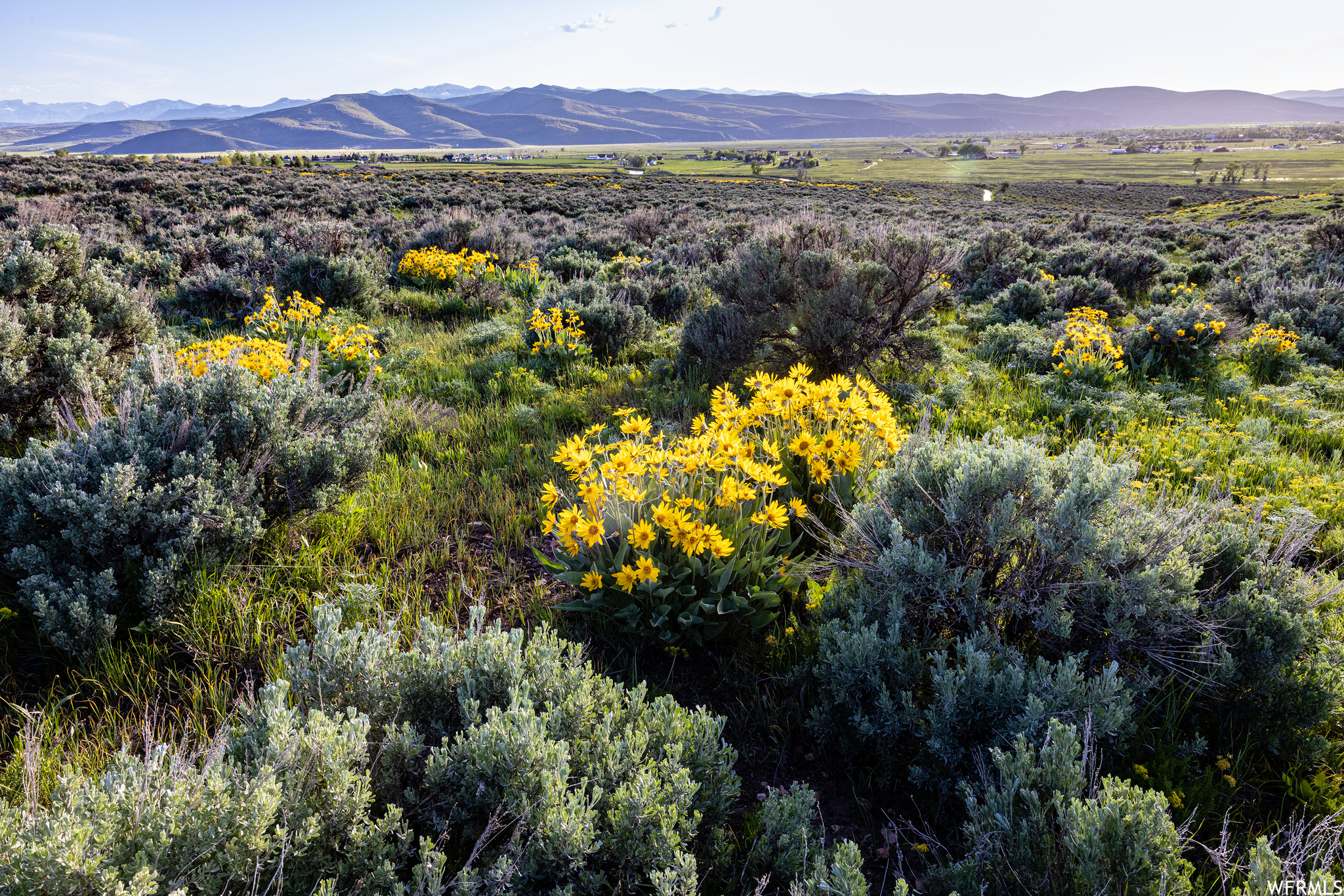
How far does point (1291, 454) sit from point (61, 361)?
341 inches

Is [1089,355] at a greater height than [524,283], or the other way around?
[524,283]

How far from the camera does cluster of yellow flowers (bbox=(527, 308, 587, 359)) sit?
6461mm

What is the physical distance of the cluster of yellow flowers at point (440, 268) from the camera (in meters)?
9.84

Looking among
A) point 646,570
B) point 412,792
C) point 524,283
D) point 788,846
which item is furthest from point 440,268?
point 788,846

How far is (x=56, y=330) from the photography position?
4.64 metres

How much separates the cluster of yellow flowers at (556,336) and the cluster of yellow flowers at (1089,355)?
495cm

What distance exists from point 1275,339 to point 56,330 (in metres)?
11.3

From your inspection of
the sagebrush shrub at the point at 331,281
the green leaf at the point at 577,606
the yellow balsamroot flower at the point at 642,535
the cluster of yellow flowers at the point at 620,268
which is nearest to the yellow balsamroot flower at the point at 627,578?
the yellow balsamroot flower at the point at 642,535

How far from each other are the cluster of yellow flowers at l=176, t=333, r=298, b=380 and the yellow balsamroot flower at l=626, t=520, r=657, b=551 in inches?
104

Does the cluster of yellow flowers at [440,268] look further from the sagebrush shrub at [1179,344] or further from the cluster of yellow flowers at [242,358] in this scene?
the sagebrush shrub at [1179,344]

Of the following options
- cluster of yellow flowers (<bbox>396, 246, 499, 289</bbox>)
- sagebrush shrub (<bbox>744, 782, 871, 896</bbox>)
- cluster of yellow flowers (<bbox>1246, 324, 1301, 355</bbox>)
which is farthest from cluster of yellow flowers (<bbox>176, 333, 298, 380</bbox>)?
cluster of yellow flowers (<bbox>1246, 324, 1301, 355</bbox>)

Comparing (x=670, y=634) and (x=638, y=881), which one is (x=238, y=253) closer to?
(x=670, y=634)

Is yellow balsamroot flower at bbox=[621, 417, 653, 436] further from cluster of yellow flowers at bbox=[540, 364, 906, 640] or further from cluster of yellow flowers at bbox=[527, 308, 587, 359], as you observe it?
cluster of yellow flowers at bbox=[527, 308, 587, 359]

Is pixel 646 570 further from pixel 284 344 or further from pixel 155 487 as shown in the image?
pixel 284 344
